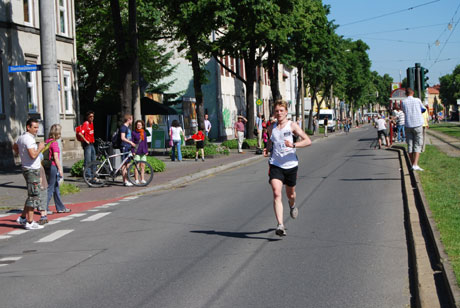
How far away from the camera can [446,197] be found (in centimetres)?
1084

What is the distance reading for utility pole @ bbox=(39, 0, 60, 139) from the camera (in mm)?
15477

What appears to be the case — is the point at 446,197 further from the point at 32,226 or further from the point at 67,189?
the point at 67,189

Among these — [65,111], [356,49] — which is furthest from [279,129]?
[356,49]

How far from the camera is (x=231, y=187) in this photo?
16.1 meters

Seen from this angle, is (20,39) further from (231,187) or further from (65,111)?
(231,187)

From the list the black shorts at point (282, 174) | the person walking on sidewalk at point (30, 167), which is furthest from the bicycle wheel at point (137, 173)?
the black shorts at point (282, 174)

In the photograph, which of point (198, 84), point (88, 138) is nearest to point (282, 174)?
point (88, 138)

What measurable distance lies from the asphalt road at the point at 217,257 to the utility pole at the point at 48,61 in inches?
149

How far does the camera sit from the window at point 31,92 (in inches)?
1048

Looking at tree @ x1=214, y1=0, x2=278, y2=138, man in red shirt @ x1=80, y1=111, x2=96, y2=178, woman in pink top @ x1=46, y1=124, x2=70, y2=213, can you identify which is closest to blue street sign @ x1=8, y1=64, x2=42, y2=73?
man in red shirt @ x1=80, y1=111, x2=96, y2=178

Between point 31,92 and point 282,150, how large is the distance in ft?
66.2

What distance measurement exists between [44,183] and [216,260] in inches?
212

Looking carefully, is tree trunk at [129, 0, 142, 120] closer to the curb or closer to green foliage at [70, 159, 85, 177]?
green foliage at [70, 159, 85, 177]

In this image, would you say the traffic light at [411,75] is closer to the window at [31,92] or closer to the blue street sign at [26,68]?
the blue street sign at [26,68]
